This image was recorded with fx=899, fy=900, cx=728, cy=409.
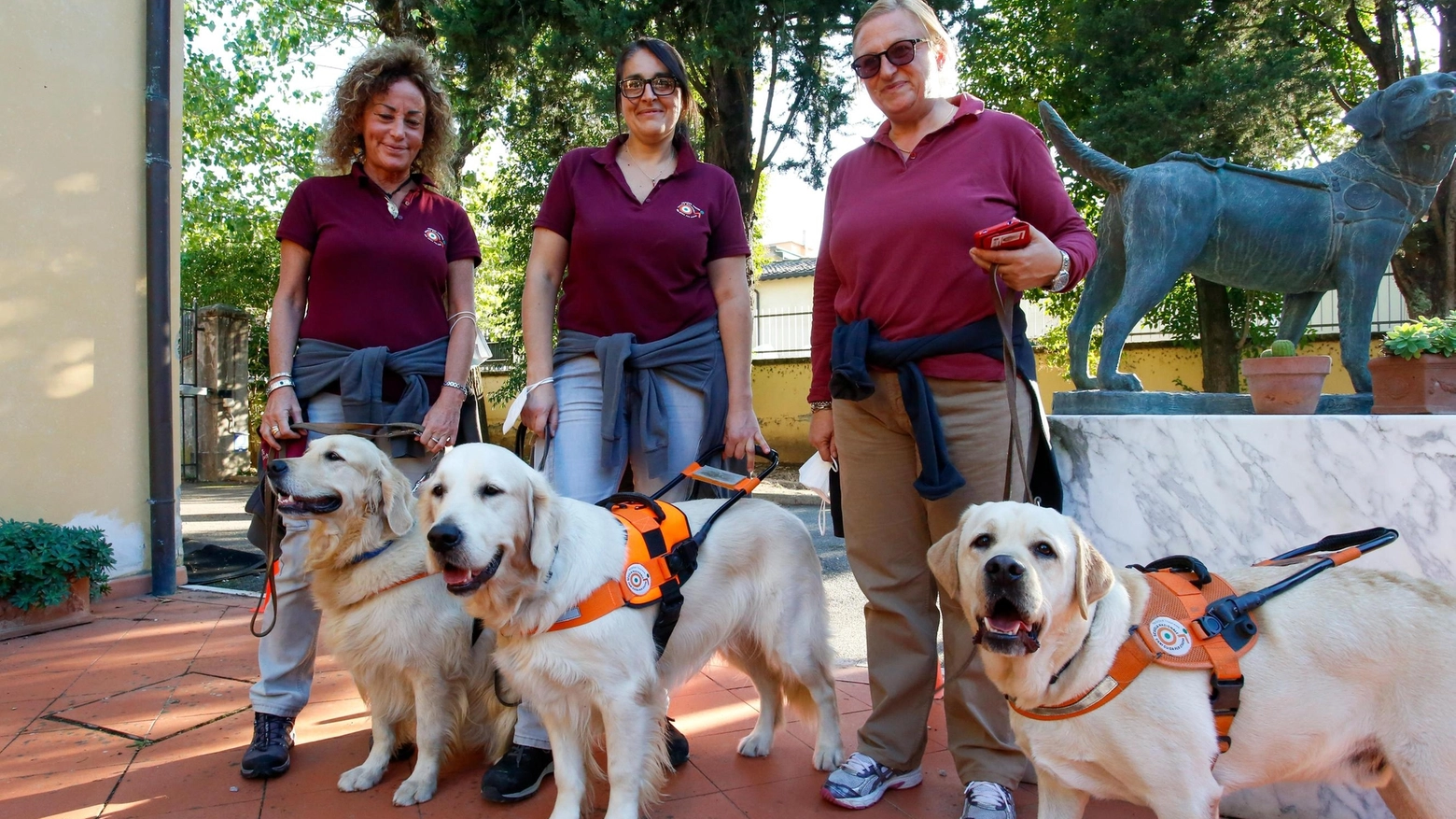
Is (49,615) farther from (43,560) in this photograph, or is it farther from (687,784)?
(687,784)

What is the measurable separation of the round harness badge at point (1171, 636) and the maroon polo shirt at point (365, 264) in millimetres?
2494

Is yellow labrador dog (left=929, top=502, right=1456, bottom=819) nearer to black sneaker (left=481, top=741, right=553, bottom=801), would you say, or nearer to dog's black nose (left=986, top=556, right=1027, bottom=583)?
dog's black nose (left=986, top=556, right=1027, bottom=583)

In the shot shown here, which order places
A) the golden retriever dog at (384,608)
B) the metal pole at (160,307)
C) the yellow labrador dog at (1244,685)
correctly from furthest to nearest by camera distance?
1. the metal pole at (160,307)
2. the golden retriever dog at (384,608)
3. the yellow labrador dog at (1244,685)

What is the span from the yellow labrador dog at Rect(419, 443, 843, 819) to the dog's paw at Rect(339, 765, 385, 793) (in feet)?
2.44

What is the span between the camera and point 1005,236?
7.54ft

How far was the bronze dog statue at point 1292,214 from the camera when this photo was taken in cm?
348

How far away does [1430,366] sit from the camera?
9.06ft

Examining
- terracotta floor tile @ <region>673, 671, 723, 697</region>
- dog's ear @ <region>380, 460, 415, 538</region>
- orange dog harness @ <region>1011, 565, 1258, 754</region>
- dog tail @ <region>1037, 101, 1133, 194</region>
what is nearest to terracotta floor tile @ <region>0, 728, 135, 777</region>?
dog's ear @ <region>380, 460, 415, 538</region>

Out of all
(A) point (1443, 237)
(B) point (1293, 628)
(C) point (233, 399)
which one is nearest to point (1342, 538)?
(B) point (1293, 628)

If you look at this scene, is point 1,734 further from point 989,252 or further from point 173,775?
point 989,252

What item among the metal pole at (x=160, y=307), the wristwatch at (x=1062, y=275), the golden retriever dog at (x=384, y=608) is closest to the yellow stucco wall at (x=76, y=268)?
the metal pole at (x=160, y=307)

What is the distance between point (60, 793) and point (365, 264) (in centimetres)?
196

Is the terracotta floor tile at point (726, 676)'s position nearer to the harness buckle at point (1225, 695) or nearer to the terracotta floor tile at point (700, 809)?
the terracotta floor tile at point (700, 809)

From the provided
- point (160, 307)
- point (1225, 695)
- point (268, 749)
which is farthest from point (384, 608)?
point (160, 307)
